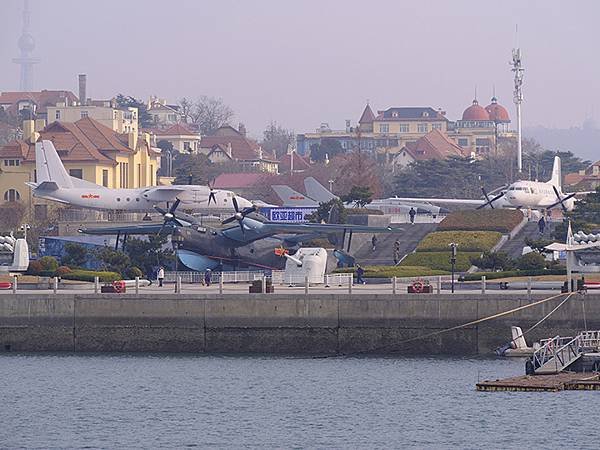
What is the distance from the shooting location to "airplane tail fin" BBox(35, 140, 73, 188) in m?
132

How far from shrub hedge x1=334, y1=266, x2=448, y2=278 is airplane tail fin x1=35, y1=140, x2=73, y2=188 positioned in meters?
43.9

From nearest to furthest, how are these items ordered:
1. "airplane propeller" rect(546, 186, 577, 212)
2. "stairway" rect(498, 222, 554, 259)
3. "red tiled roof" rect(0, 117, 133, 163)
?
"stairway" rect(498, 222, 554, 259) → "airplane propeller" rect(546, 186, 577, 212) → "red tiled roof" rect(0, 117, 133, 163)

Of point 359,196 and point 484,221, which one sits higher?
point 359,196

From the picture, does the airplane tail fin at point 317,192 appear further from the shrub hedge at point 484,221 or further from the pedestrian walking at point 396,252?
the pedestrian walking at point 396,252

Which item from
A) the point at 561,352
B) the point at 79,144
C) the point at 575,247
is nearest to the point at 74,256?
the point at 575,247

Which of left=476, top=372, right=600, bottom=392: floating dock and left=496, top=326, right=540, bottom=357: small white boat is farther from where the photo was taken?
left=496, top=326, right=540, bottom=357: small white boat

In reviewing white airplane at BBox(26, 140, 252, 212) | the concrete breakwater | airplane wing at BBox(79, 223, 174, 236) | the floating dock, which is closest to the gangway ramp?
the floating dock

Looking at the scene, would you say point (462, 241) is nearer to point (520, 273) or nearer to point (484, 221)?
point (484, 221)

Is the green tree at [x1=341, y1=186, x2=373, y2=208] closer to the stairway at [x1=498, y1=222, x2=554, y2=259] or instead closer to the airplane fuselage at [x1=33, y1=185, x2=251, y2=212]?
the airplane fuselage at [x1=33, y1=185, x2=251, y2=212]

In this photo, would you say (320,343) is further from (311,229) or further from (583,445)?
(311,229)

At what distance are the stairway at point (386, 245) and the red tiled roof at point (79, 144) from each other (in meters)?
46.9

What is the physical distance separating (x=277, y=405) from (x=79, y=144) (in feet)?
338

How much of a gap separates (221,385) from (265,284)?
13.7 meters

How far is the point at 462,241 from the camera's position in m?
104
